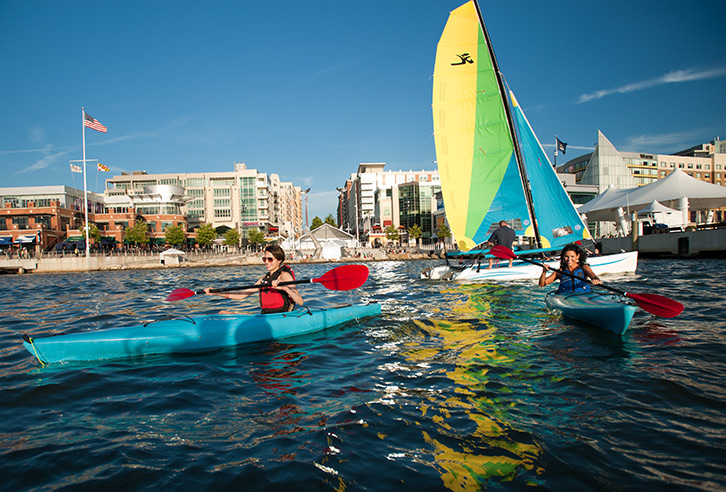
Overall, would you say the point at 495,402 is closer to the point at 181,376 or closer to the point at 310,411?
the point at 310,411

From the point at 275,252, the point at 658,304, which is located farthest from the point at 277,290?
the point at 658,304

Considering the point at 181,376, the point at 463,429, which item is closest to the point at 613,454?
the point at 463,429

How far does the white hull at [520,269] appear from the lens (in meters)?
15.1

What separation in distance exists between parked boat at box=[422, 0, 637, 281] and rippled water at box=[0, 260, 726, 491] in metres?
9.32

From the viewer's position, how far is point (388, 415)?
4.04 meters

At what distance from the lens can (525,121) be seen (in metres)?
16.4

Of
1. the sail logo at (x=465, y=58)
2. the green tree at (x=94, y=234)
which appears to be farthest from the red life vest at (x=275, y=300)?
the green tree at (x=94, y=234)

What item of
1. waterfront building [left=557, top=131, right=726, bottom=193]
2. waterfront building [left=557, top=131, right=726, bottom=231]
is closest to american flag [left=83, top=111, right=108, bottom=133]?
waterfront building [left=557, top=131, right=726, bottom=231]

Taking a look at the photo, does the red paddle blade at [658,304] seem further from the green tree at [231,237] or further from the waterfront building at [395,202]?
the green tree at [231,237]

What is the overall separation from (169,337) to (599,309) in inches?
292

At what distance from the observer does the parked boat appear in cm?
1623

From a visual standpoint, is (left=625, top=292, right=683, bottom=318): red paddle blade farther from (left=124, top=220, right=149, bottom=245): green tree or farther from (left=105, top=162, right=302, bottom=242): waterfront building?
(left=105, top=162, right=302, bottom=242): waterfront building

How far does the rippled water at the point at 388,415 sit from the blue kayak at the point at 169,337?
227 mm

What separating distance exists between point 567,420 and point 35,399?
6007 millimetres
